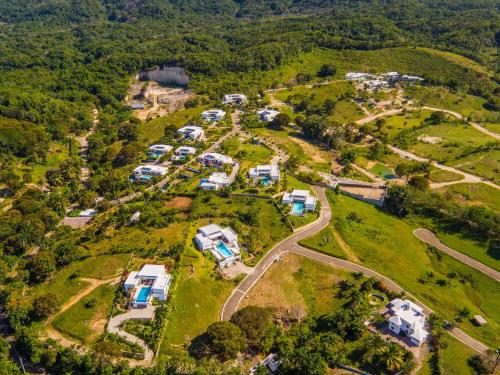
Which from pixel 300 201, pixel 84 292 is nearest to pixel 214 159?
pixel 300 201

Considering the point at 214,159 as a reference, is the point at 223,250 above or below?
above

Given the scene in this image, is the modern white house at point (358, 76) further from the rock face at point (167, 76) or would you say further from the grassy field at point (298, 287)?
the grassy field at point (298, 287)

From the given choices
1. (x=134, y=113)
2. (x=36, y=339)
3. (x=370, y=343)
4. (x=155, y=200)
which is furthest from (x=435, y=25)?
(x=36, y=339)

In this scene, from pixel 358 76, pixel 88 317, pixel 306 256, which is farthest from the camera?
pixel 358 76

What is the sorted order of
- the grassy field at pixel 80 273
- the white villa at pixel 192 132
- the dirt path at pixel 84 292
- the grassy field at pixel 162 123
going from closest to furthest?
the dirt path at pixel 84 292 < the grassy field at pixel 80 273 < the white villa at pixel 192 132 < the grassy field at pixel 162 123

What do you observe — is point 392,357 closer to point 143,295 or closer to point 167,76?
point 143,295

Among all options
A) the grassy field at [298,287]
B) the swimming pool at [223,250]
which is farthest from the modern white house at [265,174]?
the grassy field at [298,287]

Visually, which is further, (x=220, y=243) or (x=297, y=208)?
(x=297, y=208)

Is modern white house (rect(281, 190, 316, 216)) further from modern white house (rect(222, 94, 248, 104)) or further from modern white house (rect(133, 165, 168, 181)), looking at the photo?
modern white house (rect(222, 94, 248, 104))
